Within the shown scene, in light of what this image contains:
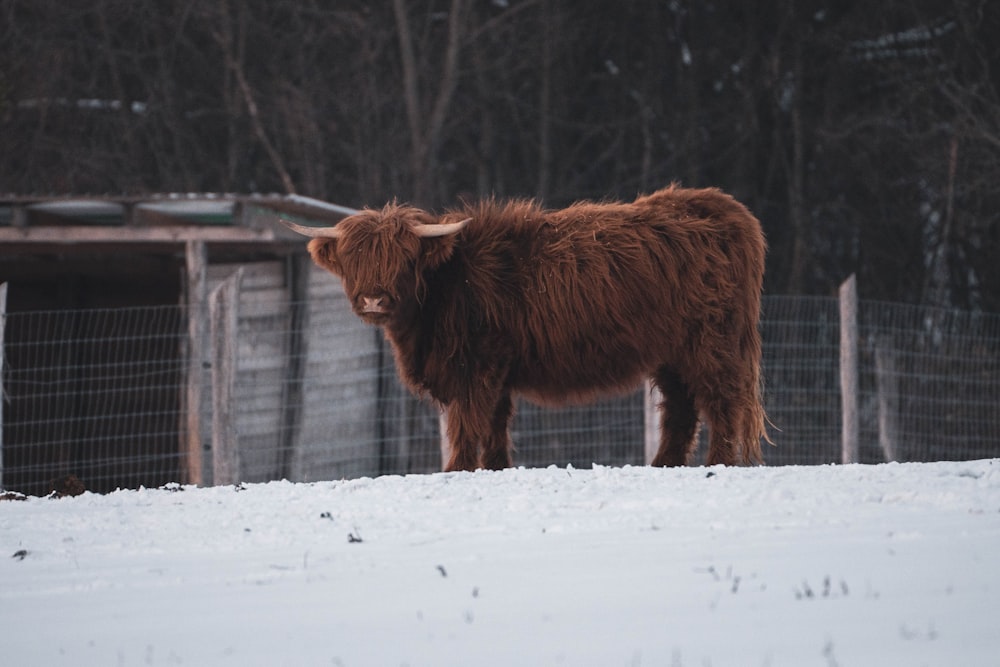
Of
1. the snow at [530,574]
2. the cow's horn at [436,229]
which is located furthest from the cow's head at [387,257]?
the snow at [530,574]

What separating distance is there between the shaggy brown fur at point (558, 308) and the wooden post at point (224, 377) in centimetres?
196

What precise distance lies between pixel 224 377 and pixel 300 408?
2268mm

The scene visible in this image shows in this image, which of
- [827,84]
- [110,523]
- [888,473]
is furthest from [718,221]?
[827,84]

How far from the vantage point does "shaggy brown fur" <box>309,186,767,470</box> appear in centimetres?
765

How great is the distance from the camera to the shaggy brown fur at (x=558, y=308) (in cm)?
765

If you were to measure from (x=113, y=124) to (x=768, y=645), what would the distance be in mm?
19075

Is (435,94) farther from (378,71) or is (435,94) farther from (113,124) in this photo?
(113,124)

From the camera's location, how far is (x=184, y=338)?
11867 mm

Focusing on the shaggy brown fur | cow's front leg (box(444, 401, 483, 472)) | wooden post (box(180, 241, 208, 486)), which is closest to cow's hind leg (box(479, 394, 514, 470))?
the shaggy brown fur

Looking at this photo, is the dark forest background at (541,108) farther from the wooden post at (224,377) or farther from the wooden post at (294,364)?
the wooden post at (224,377)

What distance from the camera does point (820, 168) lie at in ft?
72.0

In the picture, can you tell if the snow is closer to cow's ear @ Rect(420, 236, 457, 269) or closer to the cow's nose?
the cow's nose

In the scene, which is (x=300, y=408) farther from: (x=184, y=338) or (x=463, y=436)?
(x=463, y=436)

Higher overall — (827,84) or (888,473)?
(827,84)
